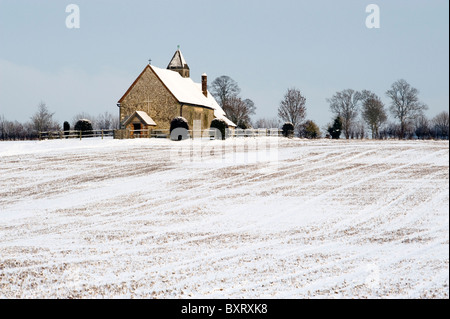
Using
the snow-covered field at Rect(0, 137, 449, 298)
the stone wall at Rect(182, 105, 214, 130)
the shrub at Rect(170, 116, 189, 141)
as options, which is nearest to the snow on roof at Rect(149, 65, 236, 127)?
the stone wall at Rect(182, 105, 214, 130)

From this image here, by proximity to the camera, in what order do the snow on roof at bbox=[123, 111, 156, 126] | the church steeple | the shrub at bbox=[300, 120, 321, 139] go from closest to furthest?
1. the snow on roof at bbox=[123, 111, 156, 126]
2. the church steeple
3. the shrub at bbox=[300, 120, 321, 139]

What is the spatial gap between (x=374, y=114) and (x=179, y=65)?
126 feet

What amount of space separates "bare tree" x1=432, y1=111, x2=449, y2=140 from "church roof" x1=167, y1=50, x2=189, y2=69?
45148 mm

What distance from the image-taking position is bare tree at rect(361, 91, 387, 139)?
3477 inches

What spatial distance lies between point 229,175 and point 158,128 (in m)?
35.7

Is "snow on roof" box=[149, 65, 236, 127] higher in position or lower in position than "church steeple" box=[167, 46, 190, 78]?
lower

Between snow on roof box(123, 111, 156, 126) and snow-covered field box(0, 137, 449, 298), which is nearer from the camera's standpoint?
snow-covered field box(0, 137, 449, 298)

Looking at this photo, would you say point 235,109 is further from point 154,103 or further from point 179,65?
point 154,103

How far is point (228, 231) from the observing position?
13.5 m

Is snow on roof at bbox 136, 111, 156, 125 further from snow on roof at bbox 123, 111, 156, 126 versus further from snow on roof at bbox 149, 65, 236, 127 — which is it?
snow on roof at bbox 149, 65, 236, 127

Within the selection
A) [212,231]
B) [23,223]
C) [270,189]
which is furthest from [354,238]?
[23,223]

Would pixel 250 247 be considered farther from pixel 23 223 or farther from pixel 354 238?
pixel 23 223

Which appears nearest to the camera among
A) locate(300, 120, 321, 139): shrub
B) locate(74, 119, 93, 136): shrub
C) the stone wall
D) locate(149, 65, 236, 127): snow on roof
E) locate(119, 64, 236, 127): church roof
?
locate(74, 119, 93, 136): shrub

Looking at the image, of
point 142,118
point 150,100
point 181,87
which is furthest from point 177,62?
point 142,118
